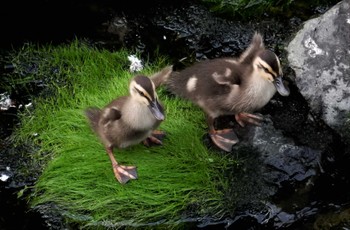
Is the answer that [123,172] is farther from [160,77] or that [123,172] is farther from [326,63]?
[326,63]

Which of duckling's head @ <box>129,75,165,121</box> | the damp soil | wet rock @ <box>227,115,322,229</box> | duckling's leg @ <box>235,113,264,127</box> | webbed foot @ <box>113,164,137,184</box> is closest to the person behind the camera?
duckling's head @ <box>129,75,165,121</box>

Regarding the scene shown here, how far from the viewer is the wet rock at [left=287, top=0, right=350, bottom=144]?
16.1ft

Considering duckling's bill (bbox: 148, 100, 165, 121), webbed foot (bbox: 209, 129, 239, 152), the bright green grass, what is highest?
duckling's bill (bbox: 148, 100, 165, 121)

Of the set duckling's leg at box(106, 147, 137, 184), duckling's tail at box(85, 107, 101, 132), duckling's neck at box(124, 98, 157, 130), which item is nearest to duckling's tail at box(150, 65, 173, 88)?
duckling's neck at box(124, 98, 157, 130)

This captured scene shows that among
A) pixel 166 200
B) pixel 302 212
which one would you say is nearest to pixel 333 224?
pixel 302 212

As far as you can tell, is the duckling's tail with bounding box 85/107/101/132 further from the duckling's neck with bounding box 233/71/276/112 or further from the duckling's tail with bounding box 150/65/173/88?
the duckling's neck with bounding box 233/71/276/112

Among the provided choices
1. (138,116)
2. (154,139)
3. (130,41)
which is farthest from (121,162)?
(130,41)

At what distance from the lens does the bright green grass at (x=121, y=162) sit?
4660 mm

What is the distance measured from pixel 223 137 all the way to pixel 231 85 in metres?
0.45

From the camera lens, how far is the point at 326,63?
504cm

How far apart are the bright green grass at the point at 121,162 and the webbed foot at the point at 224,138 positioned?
8 cm

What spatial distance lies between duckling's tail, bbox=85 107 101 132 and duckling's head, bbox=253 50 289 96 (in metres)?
1.23

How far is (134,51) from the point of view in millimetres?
6137

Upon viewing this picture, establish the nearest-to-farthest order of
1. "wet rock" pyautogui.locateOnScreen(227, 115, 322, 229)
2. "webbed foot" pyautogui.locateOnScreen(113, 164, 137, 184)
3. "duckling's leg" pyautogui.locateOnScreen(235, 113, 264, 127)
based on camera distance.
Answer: "wet rock" pyautogui.locateOnScreen(227, 115, 322, 229)
"webbed foot" pyautogui.locateOnScreen(113, 164, 137, 184)
"duckling's leg" pyautogui.locateOnScreen(235, 113, 264, 127)
